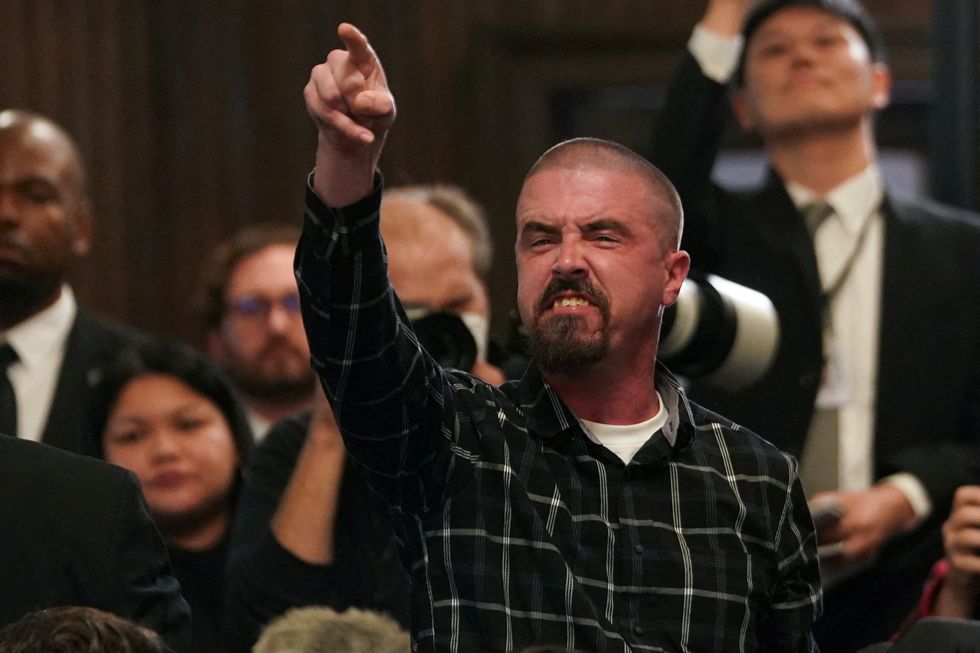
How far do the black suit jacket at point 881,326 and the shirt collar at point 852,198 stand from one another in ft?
0.09

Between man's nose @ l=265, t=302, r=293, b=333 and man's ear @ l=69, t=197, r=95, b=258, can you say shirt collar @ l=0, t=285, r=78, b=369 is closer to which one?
man's ear @ l=69, t=197, r=95, b=258

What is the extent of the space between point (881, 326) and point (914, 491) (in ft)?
0.89

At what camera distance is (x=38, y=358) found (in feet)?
8.89

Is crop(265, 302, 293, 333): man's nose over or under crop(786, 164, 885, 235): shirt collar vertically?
under

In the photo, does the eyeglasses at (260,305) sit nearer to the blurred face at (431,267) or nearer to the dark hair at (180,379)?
the dark hair at (180,379)

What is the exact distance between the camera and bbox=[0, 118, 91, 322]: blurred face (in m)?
2.75

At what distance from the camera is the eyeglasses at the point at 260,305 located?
9.43 feet

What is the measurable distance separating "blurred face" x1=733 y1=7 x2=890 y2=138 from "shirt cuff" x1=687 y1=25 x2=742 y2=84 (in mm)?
297

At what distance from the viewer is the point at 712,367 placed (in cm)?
198

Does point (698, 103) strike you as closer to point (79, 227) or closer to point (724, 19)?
point (724, 19)

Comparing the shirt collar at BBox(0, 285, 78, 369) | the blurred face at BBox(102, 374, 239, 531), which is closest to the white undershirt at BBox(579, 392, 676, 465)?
the blurred face at BBox(102, 374, 239, 531)

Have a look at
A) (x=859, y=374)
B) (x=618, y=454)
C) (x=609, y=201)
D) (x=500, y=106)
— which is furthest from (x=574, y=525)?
(x=500, y=106)

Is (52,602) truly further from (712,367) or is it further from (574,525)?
(712,367)

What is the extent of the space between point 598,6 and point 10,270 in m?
1.82
